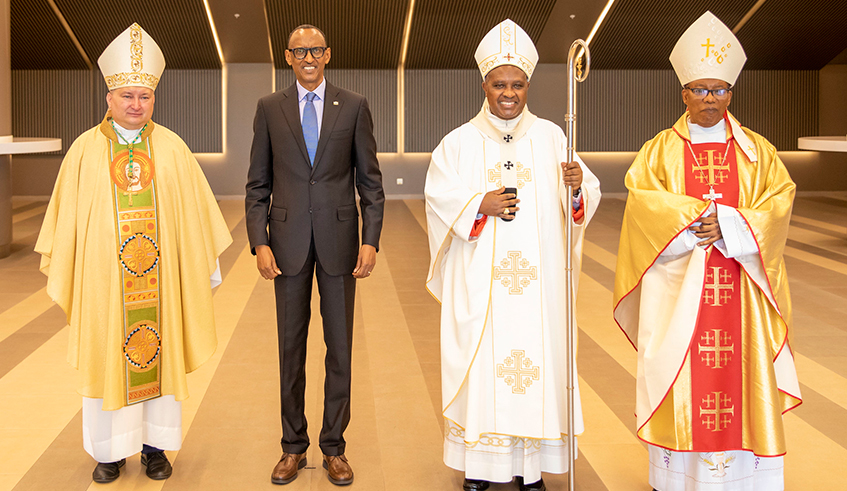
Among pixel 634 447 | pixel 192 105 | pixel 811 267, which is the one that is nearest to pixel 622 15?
pixel 811 267

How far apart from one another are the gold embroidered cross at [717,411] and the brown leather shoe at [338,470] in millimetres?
1398

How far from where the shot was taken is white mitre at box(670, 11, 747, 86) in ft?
9.84

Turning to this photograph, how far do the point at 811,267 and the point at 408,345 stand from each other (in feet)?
15.1

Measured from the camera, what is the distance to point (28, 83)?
13953 mm

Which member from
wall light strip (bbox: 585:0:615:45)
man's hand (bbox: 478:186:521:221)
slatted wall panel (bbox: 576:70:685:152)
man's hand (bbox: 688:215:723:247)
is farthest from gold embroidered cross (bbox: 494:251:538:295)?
slatted wall panel (bbox: 576:70:685:152)

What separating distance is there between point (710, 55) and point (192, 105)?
12552 millimetres

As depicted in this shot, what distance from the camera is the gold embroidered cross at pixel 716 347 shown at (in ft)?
9.95

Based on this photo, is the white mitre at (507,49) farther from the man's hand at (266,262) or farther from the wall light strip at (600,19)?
the wall light strip at (600,19)

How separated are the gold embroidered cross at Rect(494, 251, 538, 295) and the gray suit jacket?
0.52m

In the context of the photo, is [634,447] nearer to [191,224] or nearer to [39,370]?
[191,224]

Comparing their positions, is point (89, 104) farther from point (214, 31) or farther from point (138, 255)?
point (138, 255)

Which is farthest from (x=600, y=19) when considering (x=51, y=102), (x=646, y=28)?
(x=51, y=102)

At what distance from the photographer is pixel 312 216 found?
10.7ft

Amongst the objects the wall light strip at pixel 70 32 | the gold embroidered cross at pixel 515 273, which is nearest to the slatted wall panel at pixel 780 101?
the wall light strip at pixel 70 32
